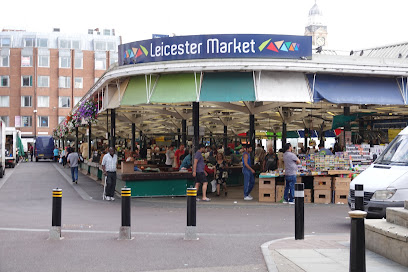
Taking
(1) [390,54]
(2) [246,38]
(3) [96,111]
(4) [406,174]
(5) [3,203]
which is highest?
(1) [390,54]

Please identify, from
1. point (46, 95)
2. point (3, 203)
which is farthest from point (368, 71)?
point (46, 95)

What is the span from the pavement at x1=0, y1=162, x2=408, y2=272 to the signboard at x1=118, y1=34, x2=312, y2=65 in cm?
471

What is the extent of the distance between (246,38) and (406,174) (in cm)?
802

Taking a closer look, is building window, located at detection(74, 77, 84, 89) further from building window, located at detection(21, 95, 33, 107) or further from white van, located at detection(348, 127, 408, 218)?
white van, located at detection(348, 127, 408, 218)

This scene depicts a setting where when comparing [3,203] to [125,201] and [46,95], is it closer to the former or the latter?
[125,201]

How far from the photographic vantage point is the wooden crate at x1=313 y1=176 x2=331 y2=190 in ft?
60.1

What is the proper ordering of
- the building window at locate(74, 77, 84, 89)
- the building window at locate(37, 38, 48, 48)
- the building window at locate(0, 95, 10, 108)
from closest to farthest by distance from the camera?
the building window at locate(0, 95, 10, 108) < the building window at locate(74, 77, 84, 89) < the building window at locate(37, 38, 48, 48)

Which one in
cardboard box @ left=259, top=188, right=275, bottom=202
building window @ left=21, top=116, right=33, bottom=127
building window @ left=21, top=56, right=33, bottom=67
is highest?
building window @ left=21, top=56, right=33, bottom=67

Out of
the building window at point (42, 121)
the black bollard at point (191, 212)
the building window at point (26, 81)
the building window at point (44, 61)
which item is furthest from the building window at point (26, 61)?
the black bollard at point (191, 212)

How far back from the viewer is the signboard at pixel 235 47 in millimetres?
18406

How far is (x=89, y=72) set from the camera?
90.1 meters

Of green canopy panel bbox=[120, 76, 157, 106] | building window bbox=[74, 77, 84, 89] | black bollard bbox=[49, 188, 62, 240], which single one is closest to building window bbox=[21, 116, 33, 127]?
building window bbox=[74, 77, 84, 89]

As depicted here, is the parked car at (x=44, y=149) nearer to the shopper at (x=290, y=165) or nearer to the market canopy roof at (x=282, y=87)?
the market canopy roof at (x=282, y=87)

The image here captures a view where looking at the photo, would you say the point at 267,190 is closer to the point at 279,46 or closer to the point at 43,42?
the point at 279,46
